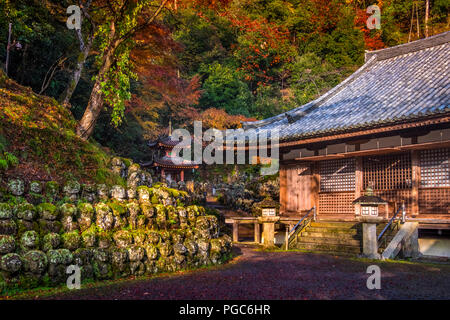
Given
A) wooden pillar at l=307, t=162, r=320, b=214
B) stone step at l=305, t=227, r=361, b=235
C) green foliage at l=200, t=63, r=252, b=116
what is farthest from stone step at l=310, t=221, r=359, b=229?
green foliage at l=200, t=63, r=252, b=116

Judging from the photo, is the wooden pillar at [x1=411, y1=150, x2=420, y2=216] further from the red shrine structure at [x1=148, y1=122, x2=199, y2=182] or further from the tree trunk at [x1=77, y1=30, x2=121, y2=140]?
the red shrine structure at [x1=148, y1=122, x2=199, y2=182]

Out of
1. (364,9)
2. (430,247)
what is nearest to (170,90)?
(430,247)

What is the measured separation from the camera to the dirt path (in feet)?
24.2

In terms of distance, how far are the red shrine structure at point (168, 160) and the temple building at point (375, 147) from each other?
20.7 metres

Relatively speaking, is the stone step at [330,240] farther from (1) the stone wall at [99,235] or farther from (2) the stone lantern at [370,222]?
(1) the stone wall at [99,235]

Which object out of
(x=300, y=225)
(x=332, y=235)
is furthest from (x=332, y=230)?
(x=300, y=225)

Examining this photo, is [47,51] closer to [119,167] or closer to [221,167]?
[119,167]

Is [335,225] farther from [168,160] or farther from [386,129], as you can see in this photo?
[168,160]

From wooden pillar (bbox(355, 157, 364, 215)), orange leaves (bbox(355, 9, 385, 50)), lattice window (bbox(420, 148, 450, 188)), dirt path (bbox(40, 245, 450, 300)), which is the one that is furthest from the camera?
orange leaves (bbox(355, 9, 385, 50))

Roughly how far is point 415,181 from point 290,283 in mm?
8053

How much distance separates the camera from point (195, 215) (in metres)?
12.1

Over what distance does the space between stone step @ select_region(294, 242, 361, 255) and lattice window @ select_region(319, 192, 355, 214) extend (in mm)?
2252

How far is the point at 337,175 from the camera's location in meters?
16.4
